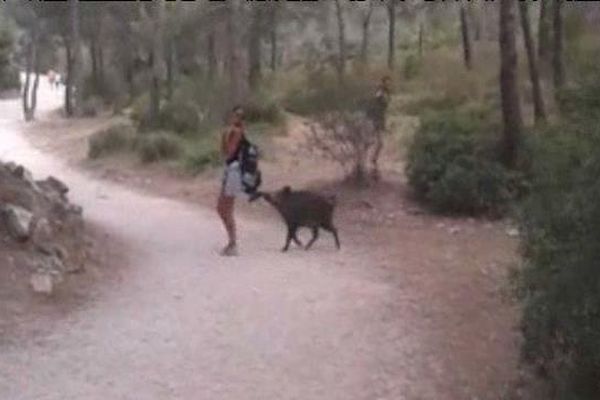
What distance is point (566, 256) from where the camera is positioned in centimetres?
862

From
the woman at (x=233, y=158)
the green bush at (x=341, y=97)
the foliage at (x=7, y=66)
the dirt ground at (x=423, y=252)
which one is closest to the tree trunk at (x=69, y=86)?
the foliage at (x=7, y=66)

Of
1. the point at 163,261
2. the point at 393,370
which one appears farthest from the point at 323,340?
the point at 163,261

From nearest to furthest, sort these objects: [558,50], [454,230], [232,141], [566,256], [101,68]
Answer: [566,256] → [232,141] → [454,230] → [558,50] → [101,68]

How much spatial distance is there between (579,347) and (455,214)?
417 inches

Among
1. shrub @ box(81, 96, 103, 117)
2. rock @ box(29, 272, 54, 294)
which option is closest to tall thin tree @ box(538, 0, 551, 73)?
rock @ box(29, 272, 54, 294)

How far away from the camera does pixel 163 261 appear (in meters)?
15.3

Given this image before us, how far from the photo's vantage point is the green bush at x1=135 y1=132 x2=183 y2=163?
26359 mm

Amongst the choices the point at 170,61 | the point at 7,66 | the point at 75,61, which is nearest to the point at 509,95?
the point at 170,61

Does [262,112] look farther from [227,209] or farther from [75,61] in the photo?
[75,61]

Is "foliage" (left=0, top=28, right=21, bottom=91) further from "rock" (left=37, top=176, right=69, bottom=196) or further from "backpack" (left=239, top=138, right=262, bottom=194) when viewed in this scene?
"backpack" (left=239, top=138, right=262, bottom=194)

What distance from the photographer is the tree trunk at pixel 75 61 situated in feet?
136

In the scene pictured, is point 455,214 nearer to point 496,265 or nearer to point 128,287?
point 496,265

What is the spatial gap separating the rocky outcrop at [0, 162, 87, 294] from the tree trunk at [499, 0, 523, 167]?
727 cm

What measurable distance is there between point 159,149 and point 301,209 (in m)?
11.3
